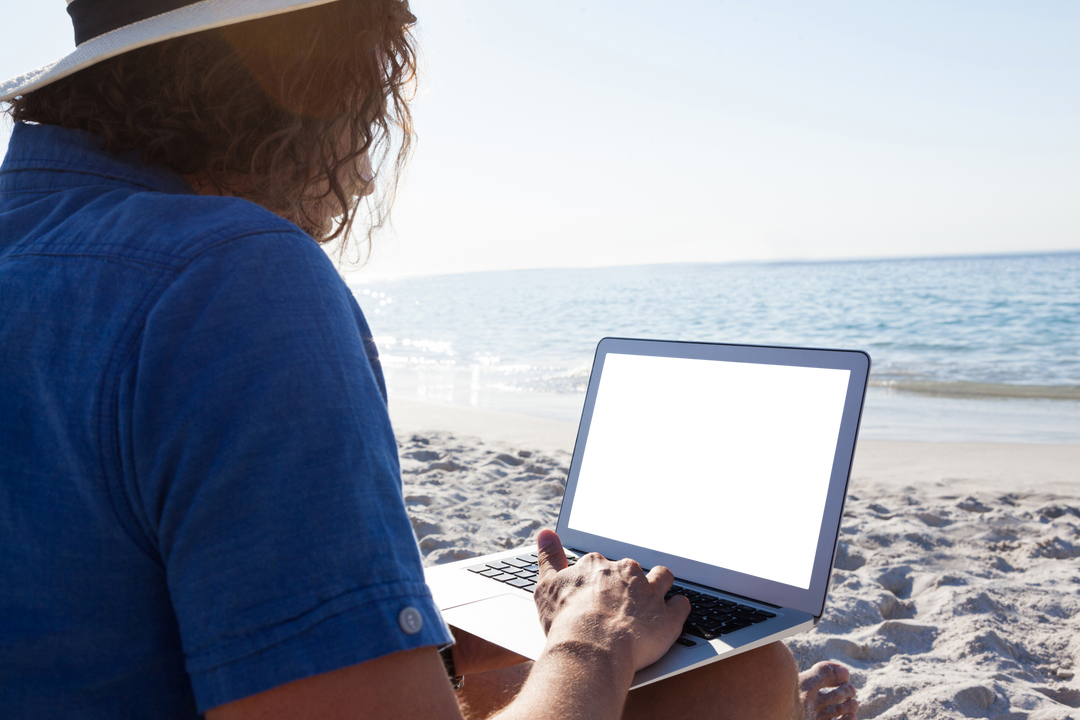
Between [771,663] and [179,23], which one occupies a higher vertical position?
[179,23]

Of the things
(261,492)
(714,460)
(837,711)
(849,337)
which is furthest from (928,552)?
(849,337)

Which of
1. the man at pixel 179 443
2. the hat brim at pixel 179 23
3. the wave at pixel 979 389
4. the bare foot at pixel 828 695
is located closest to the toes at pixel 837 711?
the bare foot at pixel 828 695

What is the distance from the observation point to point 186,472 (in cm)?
60

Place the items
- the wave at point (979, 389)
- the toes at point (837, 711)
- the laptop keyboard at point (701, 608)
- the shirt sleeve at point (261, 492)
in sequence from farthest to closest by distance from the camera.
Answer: the wave at point (979, 389) → the toes at point (837, 711) → the laptop keyboard at point (701, 608) → the shirt sleeve at point (261, 492)

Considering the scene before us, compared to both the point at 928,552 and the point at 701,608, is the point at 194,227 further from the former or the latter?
the point at 928,552

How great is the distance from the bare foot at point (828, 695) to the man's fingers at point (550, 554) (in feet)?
2.95

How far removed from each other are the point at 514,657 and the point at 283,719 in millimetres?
1012

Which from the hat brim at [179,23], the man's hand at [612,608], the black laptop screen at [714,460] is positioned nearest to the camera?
the hat brim at [179,23]

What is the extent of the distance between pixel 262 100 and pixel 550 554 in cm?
87

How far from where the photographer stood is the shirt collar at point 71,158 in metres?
0.85

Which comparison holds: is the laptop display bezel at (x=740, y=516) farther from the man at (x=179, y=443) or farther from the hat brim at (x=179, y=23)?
the hat brim at (x=179, y=23)

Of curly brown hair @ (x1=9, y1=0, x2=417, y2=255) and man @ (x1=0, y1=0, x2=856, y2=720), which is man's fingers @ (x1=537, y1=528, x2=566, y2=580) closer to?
man @ (x1=0, y1=0, x2=856, y2=720)

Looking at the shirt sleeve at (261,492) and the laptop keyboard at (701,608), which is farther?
the laptop keyboard at (701,608)

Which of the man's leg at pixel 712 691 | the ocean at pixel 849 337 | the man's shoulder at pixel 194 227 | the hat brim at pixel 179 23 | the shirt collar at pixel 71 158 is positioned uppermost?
the hat brim at pixel 179 23
